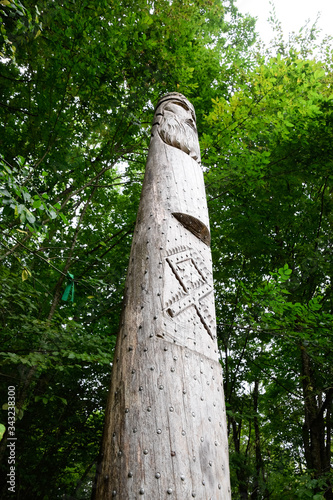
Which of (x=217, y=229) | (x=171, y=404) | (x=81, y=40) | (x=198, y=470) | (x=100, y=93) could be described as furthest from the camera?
(x=217, y=229)

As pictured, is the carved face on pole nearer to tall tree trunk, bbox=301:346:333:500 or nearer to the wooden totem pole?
the wooden totem pole

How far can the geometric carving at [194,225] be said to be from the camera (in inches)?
85.7

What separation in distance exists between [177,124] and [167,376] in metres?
2.64

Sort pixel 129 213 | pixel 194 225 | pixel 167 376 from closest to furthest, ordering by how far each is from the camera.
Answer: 1. pixel 167 376
2. pixel 194 225
3. pixel 129 213

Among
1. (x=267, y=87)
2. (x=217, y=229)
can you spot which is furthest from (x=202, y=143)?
(x=217, y=229)

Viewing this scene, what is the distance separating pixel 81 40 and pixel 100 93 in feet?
2.30

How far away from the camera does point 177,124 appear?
130 inches

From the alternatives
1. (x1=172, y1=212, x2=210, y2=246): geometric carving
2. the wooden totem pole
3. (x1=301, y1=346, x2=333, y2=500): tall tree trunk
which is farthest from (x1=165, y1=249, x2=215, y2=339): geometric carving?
(x1=301, y1=346, x2=333, y2=500): tall tree trunk

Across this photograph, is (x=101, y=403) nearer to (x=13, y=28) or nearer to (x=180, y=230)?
(x=180, y=230)

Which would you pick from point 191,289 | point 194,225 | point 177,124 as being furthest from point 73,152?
point 191,289

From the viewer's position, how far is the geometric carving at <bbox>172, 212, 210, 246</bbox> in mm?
2178

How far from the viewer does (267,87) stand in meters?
4.13

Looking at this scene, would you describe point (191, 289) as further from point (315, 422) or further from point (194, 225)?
point (315, 422)

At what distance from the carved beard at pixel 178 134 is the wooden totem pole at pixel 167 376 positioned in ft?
2.98
